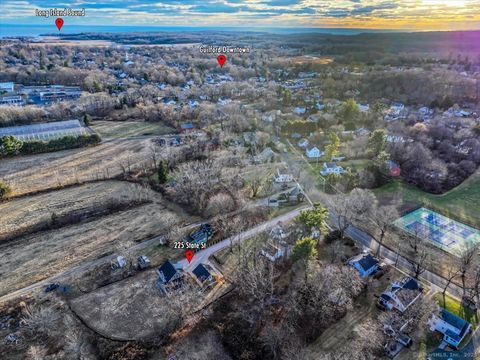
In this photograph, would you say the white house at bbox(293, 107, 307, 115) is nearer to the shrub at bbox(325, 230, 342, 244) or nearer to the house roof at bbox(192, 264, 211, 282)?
the shrub at bbox(325, 230, 342, 244)

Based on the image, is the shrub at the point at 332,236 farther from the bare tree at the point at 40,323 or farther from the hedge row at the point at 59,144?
the hedge row at the point at 59,144

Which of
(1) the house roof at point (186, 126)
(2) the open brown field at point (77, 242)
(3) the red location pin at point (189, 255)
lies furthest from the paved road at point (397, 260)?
(1) the house roof at point (186, 126)

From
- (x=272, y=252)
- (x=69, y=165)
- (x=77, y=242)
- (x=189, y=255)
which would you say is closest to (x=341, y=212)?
(x=272, y=252)

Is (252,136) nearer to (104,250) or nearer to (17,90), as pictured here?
(104,250)

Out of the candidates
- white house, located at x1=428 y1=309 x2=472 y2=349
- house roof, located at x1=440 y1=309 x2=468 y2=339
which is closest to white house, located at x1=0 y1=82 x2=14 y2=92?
white house, located at x1=428 y1=309 x2=472 y2=349

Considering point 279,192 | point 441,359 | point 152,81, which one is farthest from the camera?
point 152,81

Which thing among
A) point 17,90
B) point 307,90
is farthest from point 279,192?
point 17,90

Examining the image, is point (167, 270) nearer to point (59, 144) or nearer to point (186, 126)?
point (59, 144)
